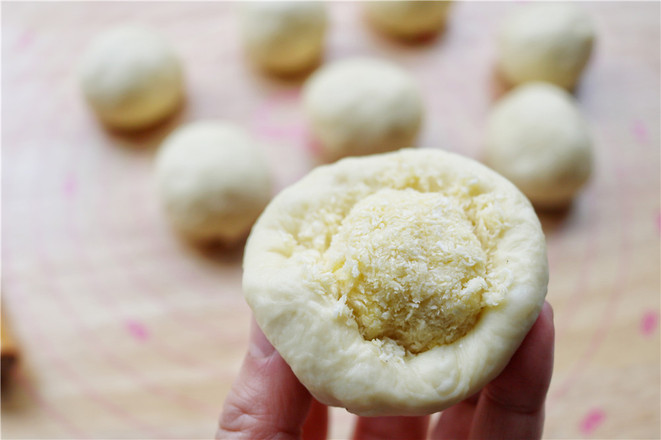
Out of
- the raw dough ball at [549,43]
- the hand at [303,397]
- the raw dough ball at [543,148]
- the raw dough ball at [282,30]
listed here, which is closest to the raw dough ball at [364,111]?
the raw dough ball at [282,30]

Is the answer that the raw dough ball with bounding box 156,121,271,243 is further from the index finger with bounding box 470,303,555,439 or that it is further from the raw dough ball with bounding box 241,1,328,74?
the index finger with bounding box 470,303,555,439

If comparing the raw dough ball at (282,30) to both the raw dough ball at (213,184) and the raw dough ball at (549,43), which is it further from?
the raw dough ball at (549,43)

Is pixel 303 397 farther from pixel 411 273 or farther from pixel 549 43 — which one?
pixel 549 43

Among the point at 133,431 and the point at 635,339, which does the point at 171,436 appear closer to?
the point at 133,431

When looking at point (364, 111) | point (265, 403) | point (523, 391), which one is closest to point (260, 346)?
point (265, 403)

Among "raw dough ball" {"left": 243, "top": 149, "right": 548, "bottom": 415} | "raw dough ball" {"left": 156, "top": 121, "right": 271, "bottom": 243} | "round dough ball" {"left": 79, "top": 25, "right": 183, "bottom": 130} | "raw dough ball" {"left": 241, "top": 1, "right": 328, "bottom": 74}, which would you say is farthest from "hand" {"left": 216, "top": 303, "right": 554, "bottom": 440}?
"raw dough ball" {"left": 241, "top": 1, "right": 328, "bottom": 74}

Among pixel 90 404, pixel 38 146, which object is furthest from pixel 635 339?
pixel 38 146
